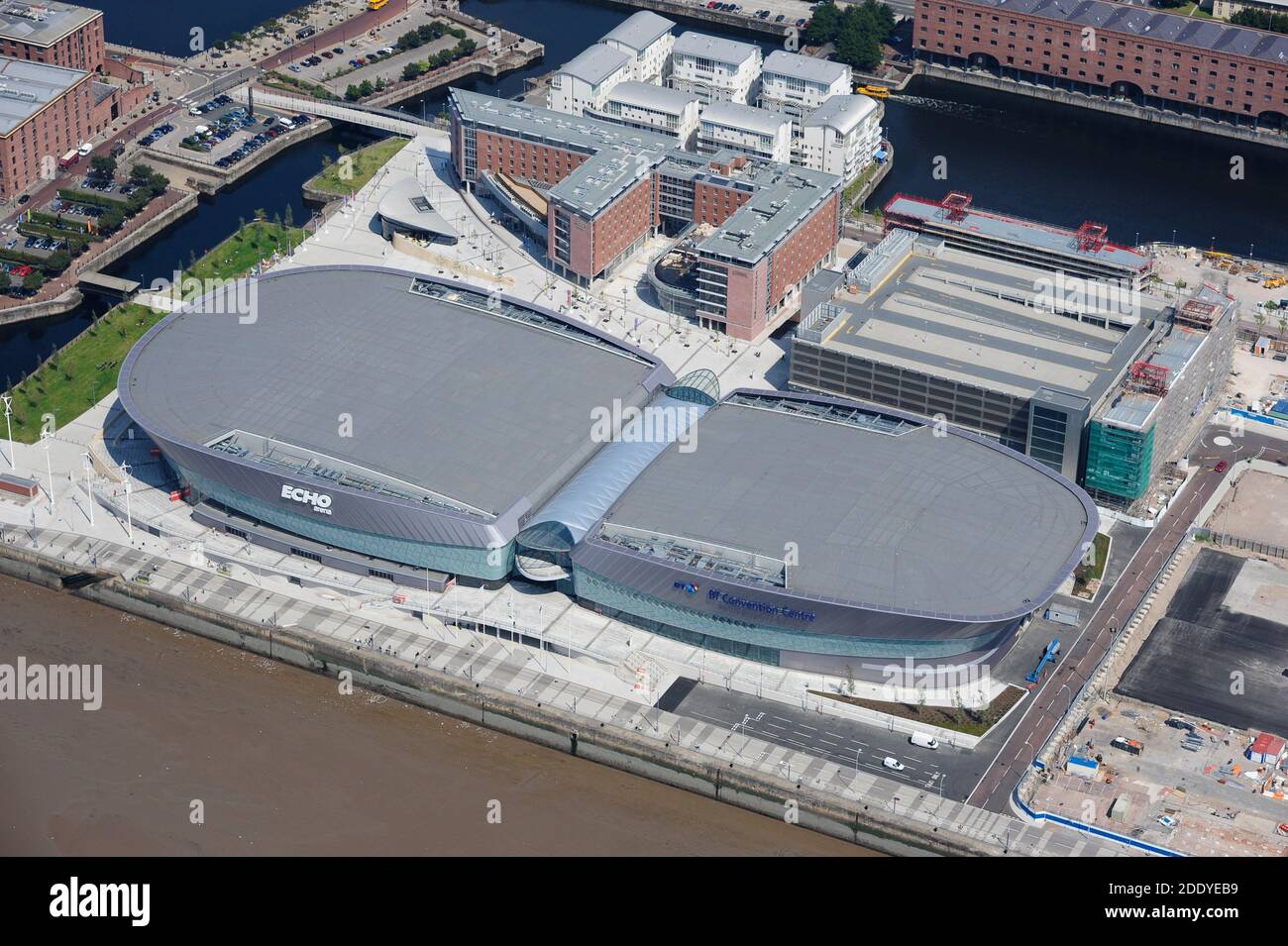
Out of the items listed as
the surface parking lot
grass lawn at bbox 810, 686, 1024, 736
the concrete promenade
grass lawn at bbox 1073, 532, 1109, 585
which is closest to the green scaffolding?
grass lawn at bbox 1073, 532, 1109, 585

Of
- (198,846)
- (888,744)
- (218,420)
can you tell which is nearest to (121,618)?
Result: (218,420)

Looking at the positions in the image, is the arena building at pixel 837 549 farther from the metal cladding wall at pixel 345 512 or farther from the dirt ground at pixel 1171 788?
the dirt ground at pixel 1171 788

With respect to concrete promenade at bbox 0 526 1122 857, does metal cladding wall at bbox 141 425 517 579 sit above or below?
above

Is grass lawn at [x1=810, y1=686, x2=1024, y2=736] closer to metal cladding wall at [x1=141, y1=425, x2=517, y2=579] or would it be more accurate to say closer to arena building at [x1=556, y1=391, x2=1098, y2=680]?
arena building at [x1=556, y1=391, x2=1098, y2=680]

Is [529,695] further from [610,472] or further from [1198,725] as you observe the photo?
[1198,725]

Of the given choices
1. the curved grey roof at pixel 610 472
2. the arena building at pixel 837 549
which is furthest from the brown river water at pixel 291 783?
the curved grey roof at pixel 610 472
